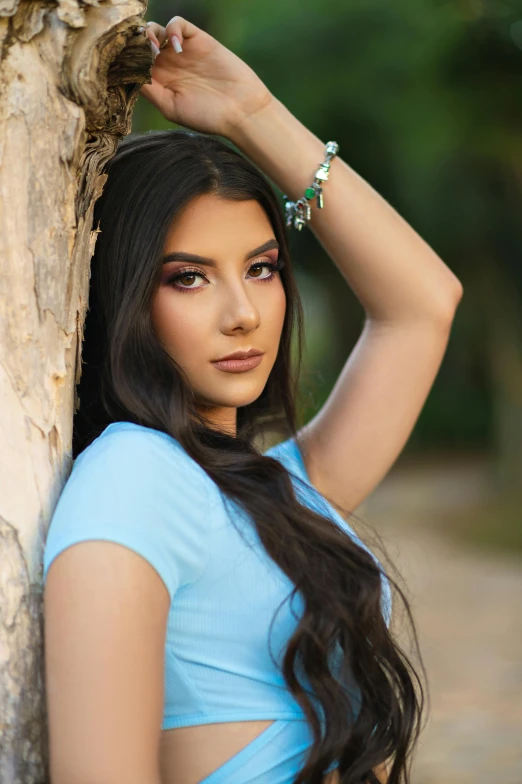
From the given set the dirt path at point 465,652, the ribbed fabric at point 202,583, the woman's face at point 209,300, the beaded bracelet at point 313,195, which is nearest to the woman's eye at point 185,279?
the woman's face at point 209,300

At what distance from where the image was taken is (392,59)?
25.2 feet

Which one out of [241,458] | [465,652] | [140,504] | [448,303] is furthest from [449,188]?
[140,504]

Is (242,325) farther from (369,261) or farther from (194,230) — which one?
(369,261)

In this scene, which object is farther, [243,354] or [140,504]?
[243,354]

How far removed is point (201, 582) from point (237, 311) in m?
0.54

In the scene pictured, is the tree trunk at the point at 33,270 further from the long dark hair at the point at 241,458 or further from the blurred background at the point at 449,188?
the blurred background at the point at 449,188

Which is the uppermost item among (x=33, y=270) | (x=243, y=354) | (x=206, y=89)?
(x=206, y=89)

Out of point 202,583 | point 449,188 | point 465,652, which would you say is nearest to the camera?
point 202,583

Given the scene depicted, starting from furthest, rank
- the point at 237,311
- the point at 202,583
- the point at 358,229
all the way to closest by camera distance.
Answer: the point at 358,229 < the point at 237,311 < the point at 202,583

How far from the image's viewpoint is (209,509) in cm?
151

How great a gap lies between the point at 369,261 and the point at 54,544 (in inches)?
44.9

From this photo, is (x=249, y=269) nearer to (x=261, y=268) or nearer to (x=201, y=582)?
(x=261, y=268)

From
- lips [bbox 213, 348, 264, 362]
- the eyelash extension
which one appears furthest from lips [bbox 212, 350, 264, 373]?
the eyelash extension

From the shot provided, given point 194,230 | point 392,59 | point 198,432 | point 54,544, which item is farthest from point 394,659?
point 392,59
